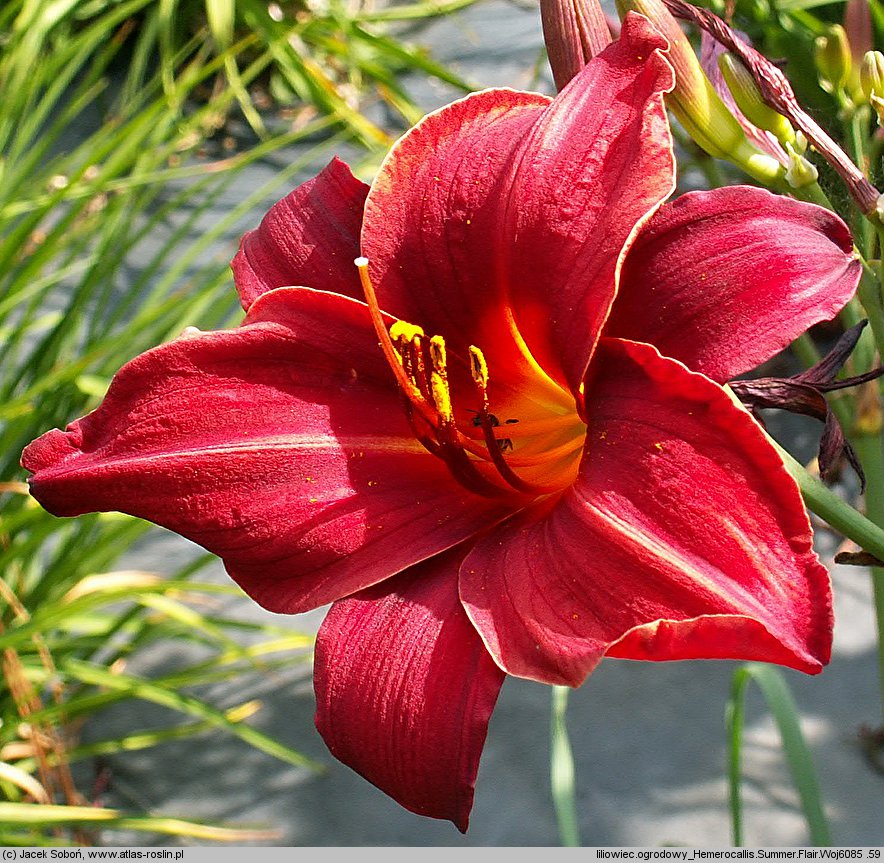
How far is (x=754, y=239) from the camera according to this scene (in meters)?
0.34

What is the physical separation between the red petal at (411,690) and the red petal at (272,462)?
1 centimetres

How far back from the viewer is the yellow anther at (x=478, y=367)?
39cm

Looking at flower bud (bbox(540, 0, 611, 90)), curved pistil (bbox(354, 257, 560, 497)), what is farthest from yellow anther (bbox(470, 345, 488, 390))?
flower bud (bbox(540, 0, 611, 90))

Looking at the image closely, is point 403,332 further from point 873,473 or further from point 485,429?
point 873,473

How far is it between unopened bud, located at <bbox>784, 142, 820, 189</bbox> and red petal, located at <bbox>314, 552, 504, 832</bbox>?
202 mm

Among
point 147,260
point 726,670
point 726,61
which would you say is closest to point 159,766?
point 726,670

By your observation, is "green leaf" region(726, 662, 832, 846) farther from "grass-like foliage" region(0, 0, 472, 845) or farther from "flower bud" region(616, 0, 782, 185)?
"grass-like foliage" region(0, 0, 472, 845)

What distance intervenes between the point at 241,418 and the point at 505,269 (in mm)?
120

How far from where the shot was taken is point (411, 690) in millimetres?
349

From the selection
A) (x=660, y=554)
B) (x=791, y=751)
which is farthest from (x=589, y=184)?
(x=791, y=751)

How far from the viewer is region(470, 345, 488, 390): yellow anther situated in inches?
15.5

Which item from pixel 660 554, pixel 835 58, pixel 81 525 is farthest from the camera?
pixel 81 525

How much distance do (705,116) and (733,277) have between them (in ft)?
0.32

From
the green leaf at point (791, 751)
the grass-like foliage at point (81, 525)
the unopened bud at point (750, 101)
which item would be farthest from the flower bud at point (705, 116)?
the grass-like foliage at point (81, 525)
